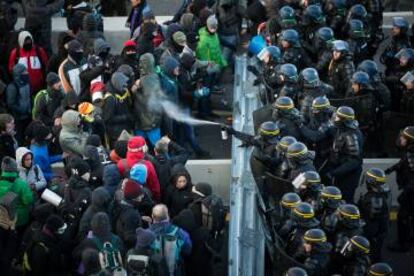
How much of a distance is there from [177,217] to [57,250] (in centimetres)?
144

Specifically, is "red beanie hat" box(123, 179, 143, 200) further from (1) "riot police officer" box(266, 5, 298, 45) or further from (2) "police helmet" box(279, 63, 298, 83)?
(1) "riot police officer" box(266, 5, 298, 45)

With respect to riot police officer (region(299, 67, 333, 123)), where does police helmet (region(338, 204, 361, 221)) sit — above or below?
below

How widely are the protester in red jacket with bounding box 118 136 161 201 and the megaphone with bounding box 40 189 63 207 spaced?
891mm

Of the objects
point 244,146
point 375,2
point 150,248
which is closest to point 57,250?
point 150,248

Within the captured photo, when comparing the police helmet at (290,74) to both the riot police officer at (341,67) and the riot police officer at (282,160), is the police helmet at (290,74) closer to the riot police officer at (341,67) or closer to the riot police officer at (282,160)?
the riot police officer at (341,67)

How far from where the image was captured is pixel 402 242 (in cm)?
1516

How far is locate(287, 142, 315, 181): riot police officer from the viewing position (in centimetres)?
1384

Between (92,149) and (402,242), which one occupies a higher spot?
(92,149)

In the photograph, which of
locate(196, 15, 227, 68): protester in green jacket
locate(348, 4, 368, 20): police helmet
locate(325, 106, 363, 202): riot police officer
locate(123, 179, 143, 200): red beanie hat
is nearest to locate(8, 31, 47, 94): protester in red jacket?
locate(196, 15, 227, 68): protester in green jacket

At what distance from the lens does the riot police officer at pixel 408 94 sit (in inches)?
639

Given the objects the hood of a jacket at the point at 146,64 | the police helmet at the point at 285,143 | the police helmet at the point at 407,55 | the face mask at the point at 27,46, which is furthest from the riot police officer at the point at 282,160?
the face mask at the point at 27,46

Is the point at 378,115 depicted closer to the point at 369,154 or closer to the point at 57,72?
the point at 369,154

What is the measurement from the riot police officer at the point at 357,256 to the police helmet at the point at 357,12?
6688 millimetres

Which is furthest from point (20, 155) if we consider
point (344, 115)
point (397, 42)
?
point (397, 42)
